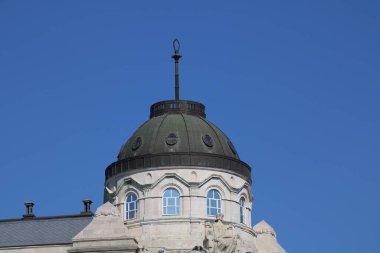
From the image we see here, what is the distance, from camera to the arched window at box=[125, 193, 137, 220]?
9600cm

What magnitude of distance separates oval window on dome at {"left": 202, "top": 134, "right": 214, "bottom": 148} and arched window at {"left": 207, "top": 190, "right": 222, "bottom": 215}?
3.71 m

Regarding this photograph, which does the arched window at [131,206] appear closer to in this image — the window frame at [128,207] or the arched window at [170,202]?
the window frame at [128,207]

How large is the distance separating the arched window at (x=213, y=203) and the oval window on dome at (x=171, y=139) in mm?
4674

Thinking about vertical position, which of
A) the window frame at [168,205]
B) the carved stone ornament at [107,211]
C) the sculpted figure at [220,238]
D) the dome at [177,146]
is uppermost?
the dome at [177,146]

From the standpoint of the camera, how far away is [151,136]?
97500mm

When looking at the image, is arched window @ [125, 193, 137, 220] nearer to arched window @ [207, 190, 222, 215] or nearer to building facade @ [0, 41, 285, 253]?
building facade @ [0, 41, 285, 253]

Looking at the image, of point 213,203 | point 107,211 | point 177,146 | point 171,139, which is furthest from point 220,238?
point 171,139

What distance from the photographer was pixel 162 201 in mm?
94938

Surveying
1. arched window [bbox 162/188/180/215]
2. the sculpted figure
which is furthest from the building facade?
the sculpted figure

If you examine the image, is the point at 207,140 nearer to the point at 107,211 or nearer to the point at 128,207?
the point at 128,207

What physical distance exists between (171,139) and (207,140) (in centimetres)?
284

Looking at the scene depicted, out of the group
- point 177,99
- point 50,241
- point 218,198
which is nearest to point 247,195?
point 218,198

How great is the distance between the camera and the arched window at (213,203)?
313 feet

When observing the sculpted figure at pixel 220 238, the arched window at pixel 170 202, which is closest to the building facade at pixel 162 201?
the arched window at pixel 170 202
